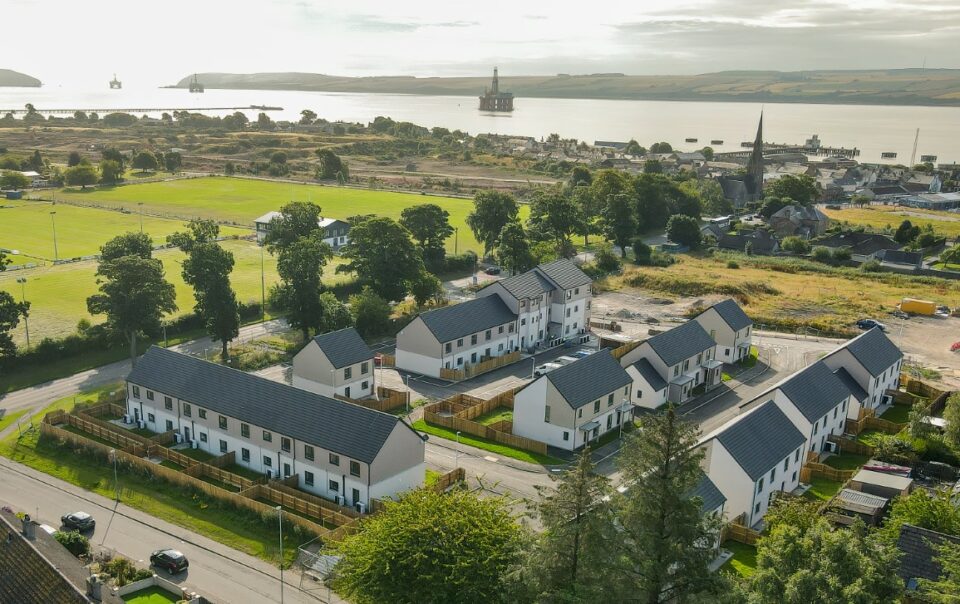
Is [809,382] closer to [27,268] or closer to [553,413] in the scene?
[553,413]

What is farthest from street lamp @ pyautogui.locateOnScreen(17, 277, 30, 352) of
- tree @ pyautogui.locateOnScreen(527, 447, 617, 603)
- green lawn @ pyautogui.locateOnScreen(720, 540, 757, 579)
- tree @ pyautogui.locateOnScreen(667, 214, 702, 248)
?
tree @ pyautogui.locateOnScreen(667, 214, 702, 248)

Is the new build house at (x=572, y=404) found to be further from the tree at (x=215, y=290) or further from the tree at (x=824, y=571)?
the tree at (x=215, y=290)

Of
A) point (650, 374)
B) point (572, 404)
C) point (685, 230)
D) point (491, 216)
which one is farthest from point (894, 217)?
point (572, 404)

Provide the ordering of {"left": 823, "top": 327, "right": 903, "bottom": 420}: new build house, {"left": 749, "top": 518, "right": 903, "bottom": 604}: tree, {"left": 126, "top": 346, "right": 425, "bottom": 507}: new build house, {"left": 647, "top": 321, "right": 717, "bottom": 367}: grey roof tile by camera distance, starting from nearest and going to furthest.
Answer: {"left": 749, "top": 518, "right": 903, "bottom": 604}: tree
{"left": 126, "top": 346, "right": 425, "bottom": 507}: new build house
{"left": 823, "top": 327, "right": 903, "bottom": 420}: new build house
{"left": 647, "top": 321, "right": 717, "bottom": 367}: grey roof tile

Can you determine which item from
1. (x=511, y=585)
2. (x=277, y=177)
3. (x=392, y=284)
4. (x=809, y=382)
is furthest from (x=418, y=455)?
(x=277, y=177)

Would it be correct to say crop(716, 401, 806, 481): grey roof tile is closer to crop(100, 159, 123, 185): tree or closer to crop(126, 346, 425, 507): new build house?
crop(126, 346, 425, 507): new build house
